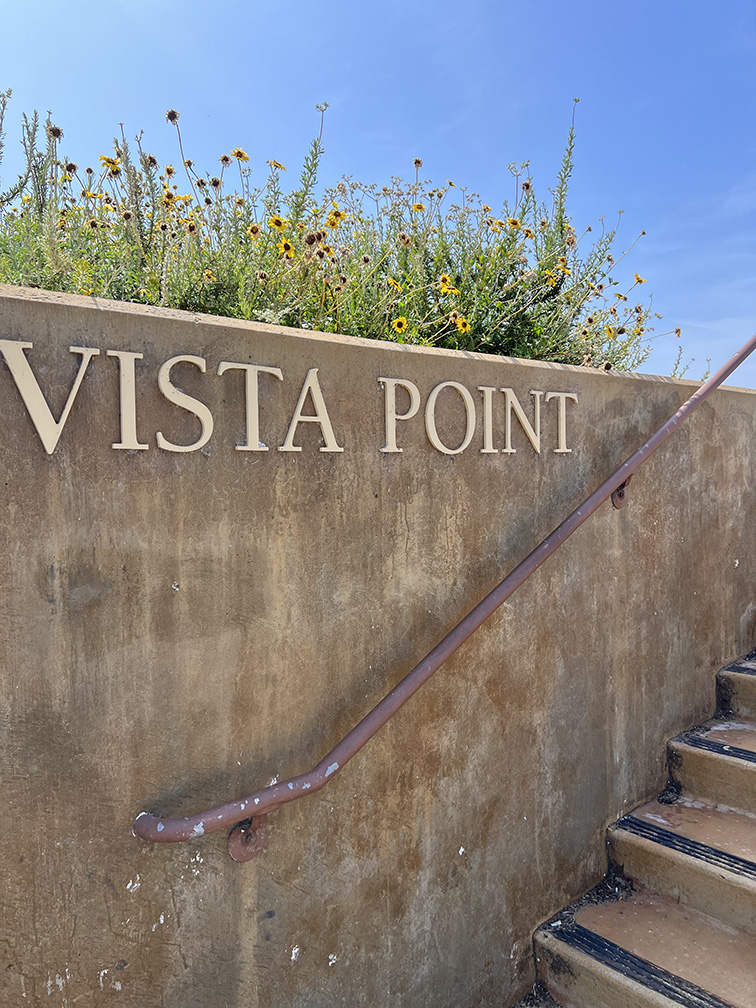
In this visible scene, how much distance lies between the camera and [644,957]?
7.62 feet

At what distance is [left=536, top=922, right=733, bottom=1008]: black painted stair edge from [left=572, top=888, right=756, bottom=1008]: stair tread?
22mm

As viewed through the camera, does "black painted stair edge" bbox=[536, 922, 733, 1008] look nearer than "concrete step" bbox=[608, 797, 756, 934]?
Yes

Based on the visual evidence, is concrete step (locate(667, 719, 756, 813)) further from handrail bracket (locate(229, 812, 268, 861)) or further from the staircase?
handrail bracket (locate(229, 812, 268, 861))

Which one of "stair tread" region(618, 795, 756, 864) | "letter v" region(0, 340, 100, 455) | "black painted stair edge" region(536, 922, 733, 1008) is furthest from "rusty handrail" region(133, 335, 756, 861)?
"stair tread" region(618, 795, 756, 864)

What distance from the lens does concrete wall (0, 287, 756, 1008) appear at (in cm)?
144

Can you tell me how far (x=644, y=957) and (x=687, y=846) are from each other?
47cm

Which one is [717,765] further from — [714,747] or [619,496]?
→ [619,496]

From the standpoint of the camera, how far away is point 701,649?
3299 mm

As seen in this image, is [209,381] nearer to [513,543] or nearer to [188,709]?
[188,709]

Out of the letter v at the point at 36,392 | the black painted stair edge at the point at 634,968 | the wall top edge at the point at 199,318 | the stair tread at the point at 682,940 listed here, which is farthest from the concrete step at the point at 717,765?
the letter v at the point at 36,392

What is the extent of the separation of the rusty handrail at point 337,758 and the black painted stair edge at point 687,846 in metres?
1.32

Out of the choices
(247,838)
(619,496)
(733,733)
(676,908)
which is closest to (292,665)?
(247,838)

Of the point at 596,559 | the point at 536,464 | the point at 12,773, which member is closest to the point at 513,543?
the point at 536,464

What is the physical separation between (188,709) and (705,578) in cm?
265
